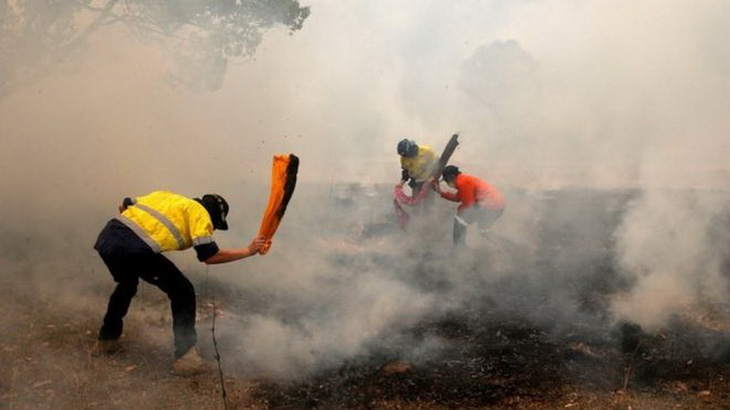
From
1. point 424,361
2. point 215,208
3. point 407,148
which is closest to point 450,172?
point 407,148

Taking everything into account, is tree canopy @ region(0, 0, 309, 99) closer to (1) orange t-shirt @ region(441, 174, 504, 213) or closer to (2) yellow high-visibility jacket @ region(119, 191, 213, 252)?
(1) orange t-shirt @ region(441, 174, 504, 213)

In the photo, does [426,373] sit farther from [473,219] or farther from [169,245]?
[473,219]

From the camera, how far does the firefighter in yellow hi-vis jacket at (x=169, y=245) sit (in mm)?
4117

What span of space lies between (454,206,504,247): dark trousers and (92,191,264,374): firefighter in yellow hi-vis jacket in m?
3.92

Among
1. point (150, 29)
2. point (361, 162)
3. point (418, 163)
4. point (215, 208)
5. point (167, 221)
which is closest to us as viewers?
point (167, 221)

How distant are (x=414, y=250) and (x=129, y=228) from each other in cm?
456

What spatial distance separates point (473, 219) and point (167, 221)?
449cm

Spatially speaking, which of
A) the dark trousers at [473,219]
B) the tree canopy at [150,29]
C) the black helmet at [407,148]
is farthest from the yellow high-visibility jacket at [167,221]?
the tree canopy at [150,29]

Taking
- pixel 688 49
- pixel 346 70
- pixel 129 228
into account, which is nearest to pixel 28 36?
pixel 129 228

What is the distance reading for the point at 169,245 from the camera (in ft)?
13.7

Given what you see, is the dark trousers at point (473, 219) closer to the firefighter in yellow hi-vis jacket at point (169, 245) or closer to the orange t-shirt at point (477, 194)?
the orange t-shirt at point (477, 194)

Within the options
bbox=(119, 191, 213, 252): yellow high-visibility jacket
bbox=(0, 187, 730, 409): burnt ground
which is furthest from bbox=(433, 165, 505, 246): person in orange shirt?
bbox=(119, 191, 213, 252): yellow high-visibility jacket

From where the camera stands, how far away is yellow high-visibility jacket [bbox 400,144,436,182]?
824 centimetres

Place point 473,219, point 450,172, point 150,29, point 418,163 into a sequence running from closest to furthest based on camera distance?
point 450,172 → point 473,219 → point 418,163 → point 150,29
